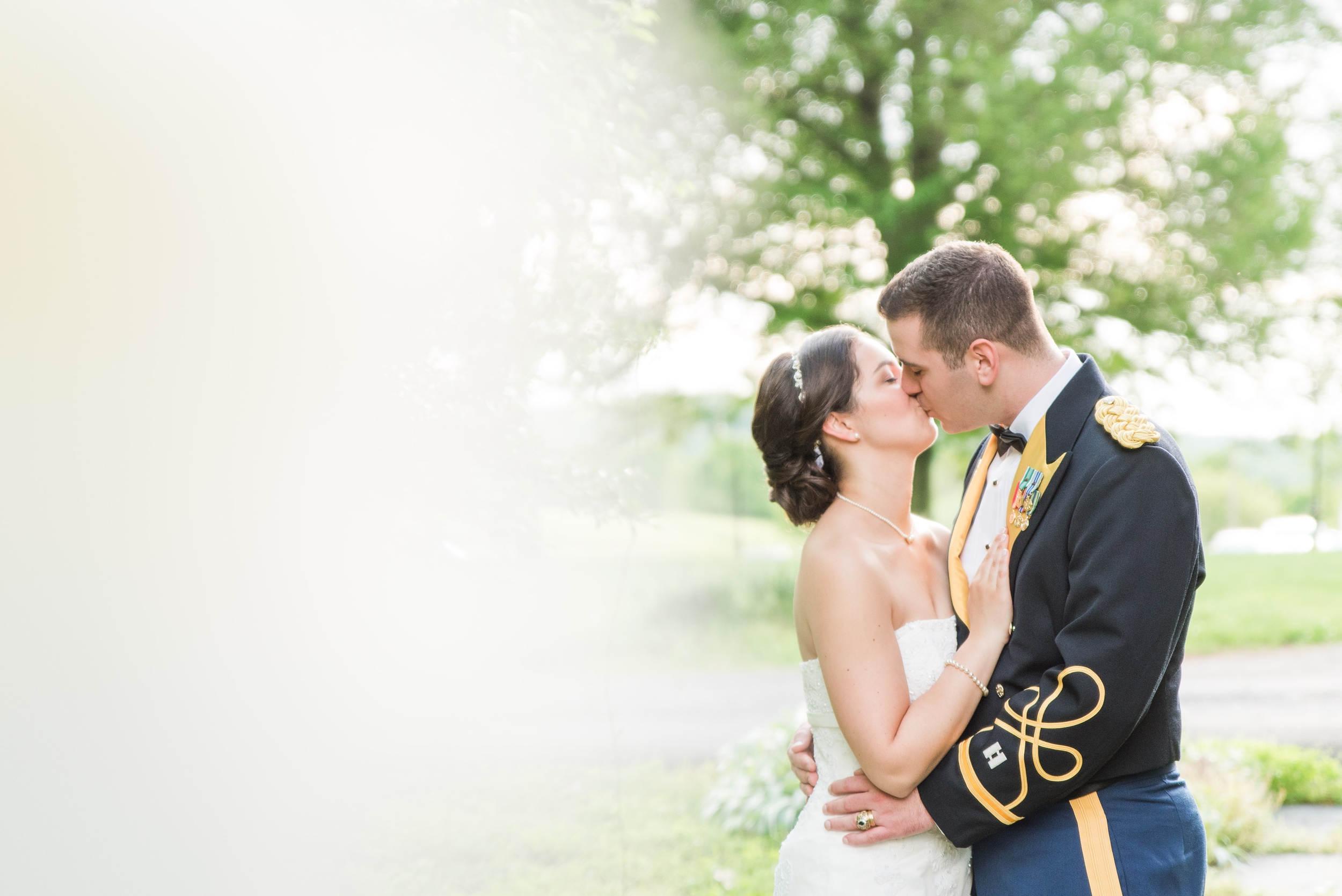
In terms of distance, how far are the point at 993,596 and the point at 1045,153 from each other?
7940mm

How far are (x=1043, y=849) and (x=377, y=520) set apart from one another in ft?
7.84

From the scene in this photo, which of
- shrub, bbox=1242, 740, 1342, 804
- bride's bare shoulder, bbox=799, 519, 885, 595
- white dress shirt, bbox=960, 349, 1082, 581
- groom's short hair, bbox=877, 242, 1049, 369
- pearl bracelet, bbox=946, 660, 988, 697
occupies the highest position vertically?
groom's short hair, bbox=877, 242, 1049, 369

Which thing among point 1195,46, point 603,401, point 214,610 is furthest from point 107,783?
point 1195,46

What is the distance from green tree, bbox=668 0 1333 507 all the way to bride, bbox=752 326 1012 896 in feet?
22.2

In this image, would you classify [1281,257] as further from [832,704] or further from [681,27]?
[832,704]

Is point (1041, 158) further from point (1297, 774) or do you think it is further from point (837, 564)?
point (837, 564)

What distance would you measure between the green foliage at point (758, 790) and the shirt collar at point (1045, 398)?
10.7 ft

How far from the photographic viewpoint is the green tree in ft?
29.3

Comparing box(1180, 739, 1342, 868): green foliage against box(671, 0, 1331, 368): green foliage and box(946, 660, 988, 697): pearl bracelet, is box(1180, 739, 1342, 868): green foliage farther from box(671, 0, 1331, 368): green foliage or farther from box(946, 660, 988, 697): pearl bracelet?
box(671, 0, 1331, 368): green foliage

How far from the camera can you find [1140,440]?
192cm

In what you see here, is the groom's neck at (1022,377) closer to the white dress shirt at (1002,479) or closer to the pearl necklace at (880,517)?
the white dress shirt at (1002,479)

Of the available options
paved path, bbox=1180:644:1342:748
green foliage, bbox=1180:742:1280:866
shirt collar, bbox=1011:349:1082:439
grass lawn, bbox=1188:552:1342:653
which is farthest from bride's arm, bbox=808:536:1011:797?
grass lawn, bbox=1188:552:1342:653

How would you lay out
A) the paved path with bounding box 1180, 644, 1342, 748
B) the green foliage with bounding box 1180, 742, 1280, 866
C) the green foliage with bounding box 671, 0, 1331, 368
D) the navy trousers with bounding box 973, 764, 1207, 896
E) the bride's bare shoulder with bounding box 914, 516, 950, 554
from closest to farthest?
the navy trousers with bounding box 973, 764, 1207, 896, the bride's bare shoulder with bounding box 914, 516, 950, 554, the green foliage with bounding box 1180, 742, 1280, 866, the paved path with bounding box 1180, 644, 1342, 748, the green foliage with bounding box 671, 0, 1331, 368

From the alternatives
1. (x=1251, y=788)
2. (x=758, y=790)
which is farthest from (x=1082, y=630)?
(x=1251, y=788)
